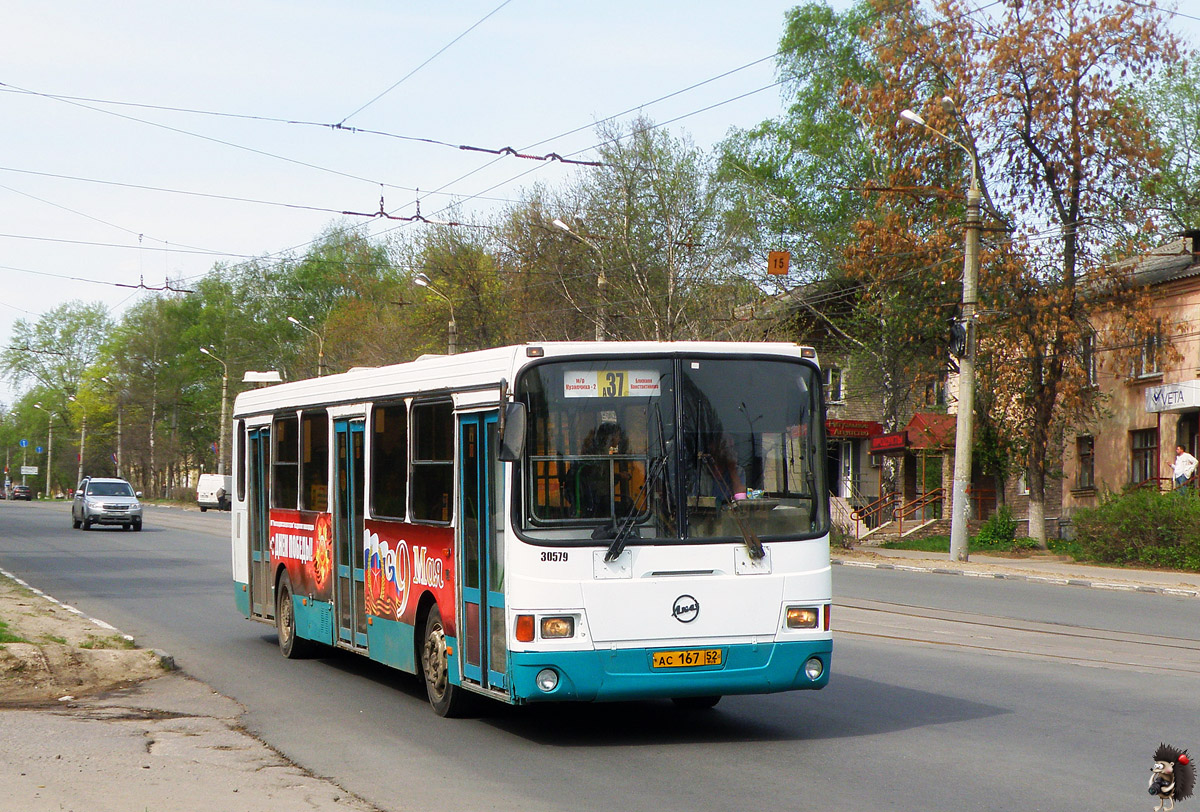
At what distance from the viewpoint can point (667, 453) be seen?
8992 millimetres

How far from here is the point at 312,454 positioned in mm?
12977

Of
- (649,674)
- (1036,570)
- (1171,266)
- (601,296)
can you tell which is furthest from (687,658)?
(1171,266)

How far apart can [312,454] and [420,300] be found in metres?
47.2

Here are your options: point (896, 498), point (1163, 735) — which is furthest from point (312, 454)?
point (896, 498)

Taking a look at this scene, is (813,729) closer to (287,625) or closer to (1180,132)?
(287,625)

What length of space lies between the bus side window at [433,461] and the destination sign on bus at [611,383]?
1282 millimetres

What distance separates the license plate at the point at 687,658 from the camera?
8.85m

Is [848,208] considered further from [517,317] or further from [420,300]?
[420,300]

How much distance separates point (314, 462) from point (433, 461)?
9.82 ft

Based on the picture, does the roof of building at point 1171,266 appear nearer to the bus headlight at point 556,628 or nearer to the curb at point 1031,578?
the curb at point 1031,578

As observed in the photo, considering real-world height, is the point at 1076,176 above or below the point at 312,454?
above

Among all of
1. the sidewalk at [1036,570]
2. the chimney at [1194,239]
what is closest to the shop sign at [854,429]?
the chimney at [1194,239]

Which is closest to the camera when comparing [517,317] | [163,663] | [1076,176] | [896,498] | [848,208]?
[163,663]

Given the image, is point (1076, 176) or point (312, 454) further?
point (1076, 176)
